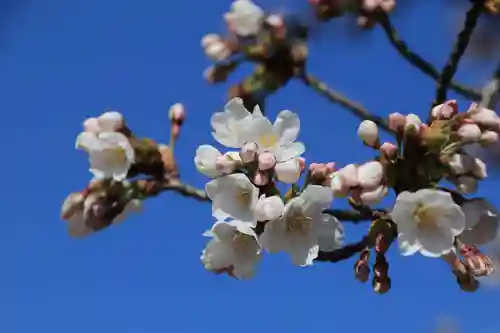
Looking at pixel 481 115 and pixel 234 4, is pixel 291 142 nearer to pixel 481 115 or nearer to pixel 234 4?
pixel 481 115

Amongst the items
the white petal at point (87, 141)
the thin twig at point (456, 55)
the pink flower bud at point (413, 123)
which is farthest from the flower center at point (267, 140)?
the thin twig at point (456, 55)

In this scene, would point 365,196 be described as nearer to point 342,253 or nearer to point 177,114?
point 342,253

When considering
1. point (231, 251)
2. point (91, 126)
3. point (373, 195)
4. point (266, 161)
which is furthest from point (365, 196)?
point (91, 126)

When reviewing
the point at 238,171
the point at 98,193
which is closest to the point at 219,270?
the point at 238,171

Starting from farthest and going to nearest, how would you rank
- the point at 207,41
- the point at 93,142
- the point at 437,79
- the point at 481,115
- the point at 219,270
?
the point at 207,41
the point at 437,79
the point at 93,142
the point at 219,270
the point at 481,115

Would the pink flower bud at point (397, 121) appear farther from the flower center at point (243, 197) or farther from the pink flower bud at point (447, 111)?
the flower center at point (243, 197)

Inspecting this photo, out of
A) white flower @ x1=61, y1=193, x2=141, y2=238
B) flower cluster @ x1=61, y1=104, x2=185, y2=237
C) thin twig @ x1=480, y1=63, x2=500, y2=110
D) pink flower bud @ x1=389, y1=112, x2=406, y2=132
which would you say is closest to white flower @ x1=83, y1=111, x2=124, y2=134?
flower cluster @ x1=61, y1=104, x2=185, y2=237
